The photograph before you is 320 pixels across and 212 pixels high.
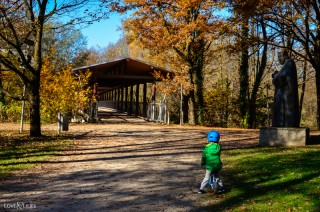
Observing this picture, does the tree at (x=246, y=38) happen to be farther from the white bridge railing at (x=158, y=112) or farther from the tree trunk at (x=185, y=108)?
the white bridge railing at (x=158, y=112)

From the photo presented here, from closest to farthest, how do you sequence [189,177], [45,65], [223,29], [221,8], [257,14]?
[189,177] → [257,14] → [223,29] → [221,8] → [45,65]

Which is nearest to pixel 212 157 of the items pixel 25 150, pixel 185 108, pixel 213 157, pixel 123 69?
pixel 213 157

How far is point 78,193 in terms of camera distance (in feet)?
22.3

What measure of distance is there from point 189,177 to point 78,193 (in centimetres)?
270

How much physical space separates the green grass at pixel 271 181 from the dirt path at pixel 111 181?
73 centimetres

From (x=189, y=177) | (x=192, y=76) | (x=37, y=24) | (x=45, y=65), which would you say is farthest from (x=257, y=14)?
(x=45, y=65)

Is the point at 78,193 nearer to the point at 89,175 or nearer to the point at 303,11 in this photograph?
the point at 89,175

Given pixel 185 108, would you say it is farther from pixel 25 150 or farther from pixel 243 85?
pixel 25 150

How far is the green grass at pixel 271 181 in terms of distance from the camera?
5.75 m

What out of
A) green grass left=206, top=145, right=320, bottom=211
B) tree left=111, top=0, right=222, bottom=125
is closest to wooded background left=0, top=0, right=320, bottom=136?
tree left=111, top=0, right=222, bottom=125

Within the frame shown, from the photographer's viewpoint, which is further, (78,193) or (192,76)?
(192,76)

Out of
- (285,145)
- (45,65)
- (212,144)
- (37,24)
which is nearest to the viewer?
(212,144)

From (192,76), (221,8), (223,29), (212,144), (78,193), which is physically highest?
(221,8)

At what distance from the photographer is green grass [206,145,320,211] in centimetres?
575
